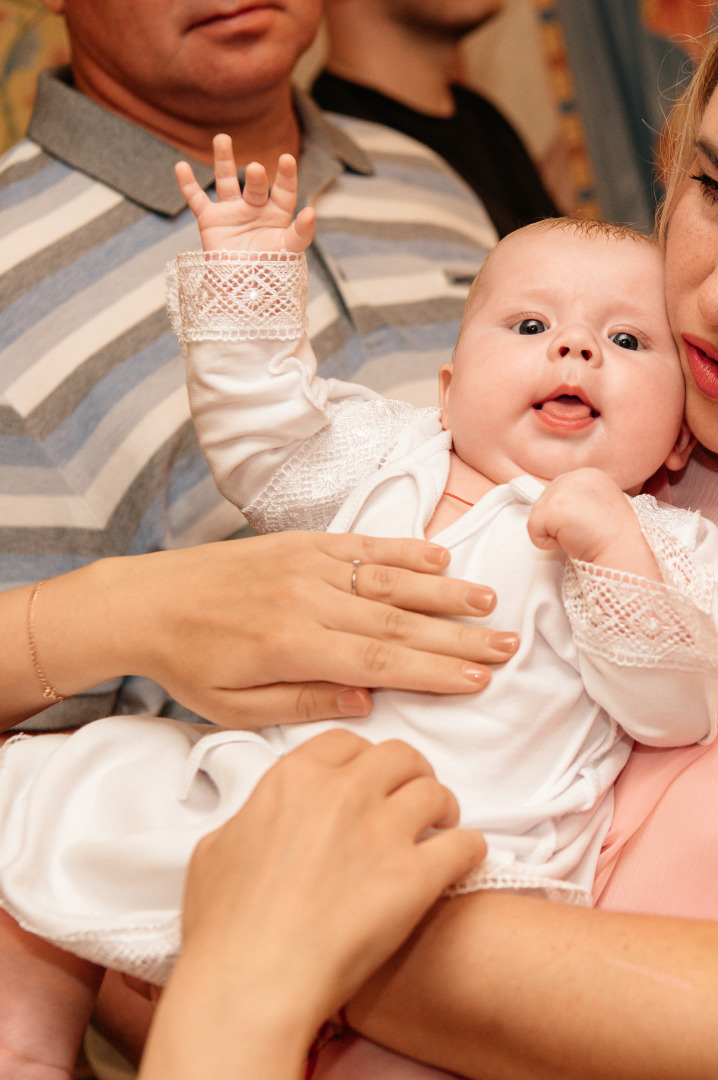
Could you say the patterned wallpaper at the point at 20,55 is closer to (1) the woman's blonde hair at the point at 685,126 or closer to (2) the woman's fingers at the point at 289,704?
(1) the woman's blonde hair at the point at 685,126

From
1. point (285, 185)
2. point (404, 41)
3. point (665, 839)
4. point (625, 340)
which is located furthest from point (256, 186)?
point (404, 41)

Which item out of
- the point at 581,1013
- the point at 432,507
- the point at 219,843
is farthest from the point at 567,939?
the point at 432,507

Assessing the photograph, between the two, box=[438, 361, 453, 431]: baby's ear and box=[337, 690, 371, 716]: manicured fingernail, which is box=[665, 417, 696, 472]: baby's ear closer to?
box=[438, 361, 453, 431]: baby's ear

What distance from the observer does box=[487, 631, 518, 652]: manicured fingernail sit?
3.14ft

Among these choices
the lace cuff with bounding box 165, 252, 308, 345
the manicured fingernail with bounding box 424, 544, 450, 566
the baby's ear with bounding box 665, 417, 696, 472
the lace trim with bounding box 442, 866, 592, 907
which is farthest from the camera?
the baby's ear with bounding box 665, 417, 696, 472

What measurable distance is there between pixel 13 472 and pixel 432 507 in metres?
0.65

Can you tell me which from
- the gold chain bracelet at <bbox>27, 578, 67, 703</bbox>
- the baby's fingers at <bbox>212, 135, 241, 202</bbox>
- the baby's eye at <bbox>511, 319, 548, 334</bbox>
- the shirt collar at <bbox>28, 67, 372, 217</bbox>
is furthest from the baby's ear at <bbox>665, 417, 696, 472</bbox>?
the shirt collar at <bbox>28, 67, 372, 217</bbox>

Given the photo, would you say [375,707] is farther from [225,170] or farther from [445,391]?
[225,170]

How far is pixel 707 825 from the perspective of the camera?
0.97m

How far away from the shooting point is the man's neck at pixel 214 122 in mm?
1675

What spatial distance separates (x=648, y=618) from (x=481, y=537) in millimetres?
228

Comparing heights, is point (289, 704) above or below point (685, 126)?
below

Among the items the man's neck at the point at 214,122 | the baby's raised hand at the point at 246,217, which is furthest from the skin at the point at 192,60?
the baby's raised hand at the point at 246,217

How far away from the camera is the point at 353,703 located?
3.26 ft
